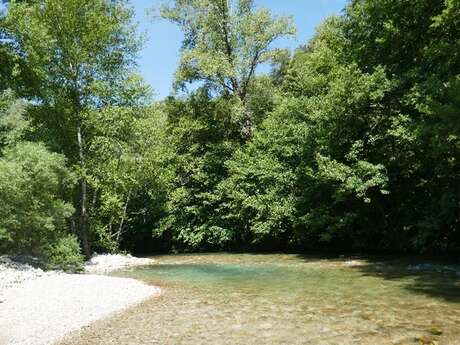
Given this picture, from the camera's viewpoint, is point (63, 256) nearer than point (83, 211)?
Yes

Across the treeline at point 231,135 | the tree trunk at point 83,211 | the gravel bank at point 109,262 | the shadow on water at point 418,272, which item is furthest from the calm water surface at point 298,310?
the tree trunk at point 83,211

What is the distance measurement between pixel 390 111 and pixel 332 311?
12966 millimetres

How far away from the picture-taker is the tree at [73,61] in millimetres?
24656

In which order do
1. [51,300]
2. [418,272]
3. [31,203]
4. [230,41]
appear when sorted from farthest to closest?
[230,41] → [31,203] → [418,272] → [51,300]

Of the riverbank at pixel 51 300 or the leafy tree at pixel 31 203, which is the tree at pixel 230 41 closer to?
the leafy tree at pixel 31 203

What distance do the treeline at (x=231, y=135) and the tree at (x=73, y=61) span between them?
0.28 ft

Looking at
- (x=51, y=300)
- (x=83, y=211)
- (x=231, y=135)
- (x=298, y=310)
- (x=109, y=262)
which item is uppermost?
(x=231, y=135)

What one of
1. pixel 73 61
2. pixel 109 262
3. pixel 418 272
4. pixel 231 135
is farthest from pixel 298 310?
pixel 231 135

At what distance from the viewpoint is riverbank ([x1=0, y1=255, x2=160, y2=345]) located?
10375 mm

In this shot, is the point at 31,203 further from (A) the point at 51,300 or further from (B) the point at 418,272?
(B) the point at 418,272

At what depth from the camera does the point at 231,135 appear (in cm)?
3519

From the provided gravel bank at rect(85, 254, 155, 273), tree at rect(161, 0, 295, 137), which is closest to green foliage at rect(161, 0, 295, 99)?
tree at rect(161, 0, 295, 137)

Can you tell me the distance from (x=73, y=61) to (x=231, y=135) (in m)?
13.4

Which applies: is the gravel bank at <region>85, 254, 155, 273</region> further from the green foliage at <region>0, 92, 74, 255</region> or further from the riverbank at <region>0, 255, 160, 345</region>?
the riverbank at <region>0, 255, 160, 345</region>
